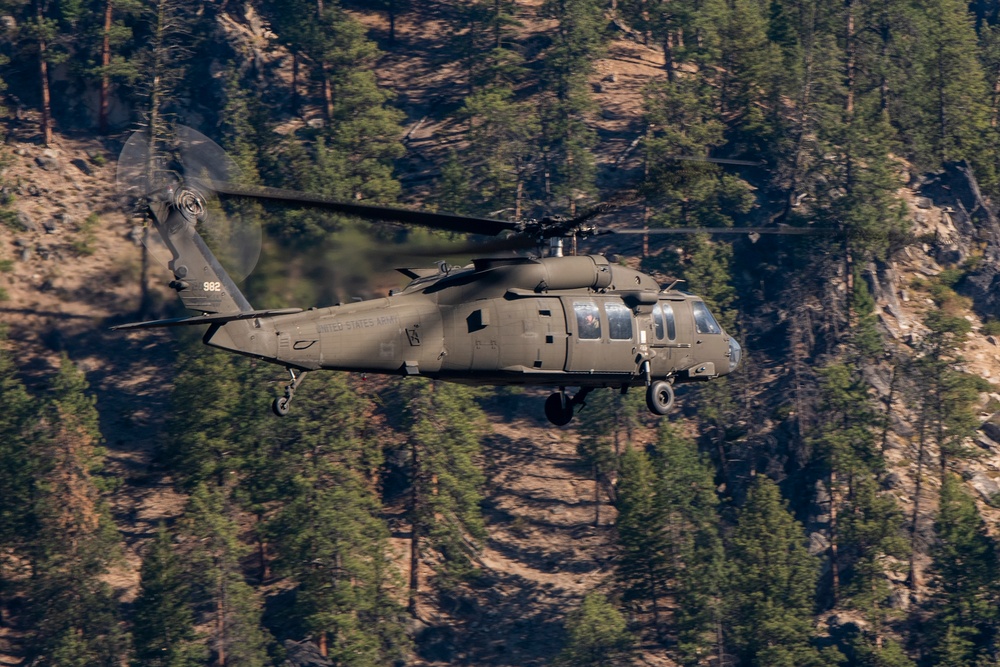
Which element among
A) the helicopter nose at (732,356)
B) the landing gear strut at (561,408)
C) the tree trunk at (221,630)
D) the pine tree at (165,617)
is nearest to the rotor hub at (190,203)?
the landing gear strut at (561,408)

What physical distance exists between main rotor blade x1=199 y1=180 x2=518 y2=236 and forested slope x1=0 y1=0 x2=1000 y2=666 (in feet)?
45.2

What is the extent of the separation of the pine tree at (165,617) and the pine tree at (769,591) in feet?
78.4

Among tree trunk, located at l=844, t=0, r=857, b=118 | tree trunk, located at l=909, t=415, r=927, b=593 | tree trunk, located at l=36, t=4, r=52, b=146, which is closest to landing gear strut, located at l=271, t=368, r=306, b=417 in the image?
tree trunk, located at l=909, t=415, r=927, b=593

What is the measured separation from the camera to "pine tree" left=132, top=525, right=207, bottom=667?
61.3 metres

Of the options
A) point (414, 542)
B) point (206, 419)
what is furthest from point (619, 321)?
point (206, 419)

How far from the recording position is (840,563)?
71500 millimetres

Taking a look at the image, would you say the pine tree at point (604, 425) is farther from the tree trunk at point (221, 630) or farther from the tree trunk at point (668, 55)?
the tree trunk at point (668, 55)

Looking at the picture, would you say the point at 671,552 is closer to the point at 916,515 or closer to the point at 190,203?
the point at 916,515

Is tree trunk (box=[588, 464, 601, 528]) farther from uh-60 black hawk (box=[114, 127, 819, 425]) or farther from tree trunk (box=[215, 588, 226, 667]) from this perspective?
uh-60 black hawk (box=[114, 127, 819, 425])

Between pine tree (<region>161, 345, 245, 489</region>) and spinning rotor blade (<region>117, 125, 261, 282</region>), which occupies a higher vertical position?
spinning rotor blade (<region>117, 125, 261, 282</region>)

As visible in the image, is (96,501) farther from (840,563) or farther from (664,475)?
(840,563)

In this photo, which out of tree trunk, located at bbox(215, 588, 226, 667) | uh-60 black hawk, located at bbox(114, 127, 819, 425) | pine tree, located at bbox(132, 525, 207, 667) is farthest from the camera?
tree trunk, located at bbox(215, 588, 226, 667)

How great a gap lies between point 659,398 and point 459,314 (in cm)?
575

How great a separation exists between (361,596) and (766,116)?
41.2 metres
